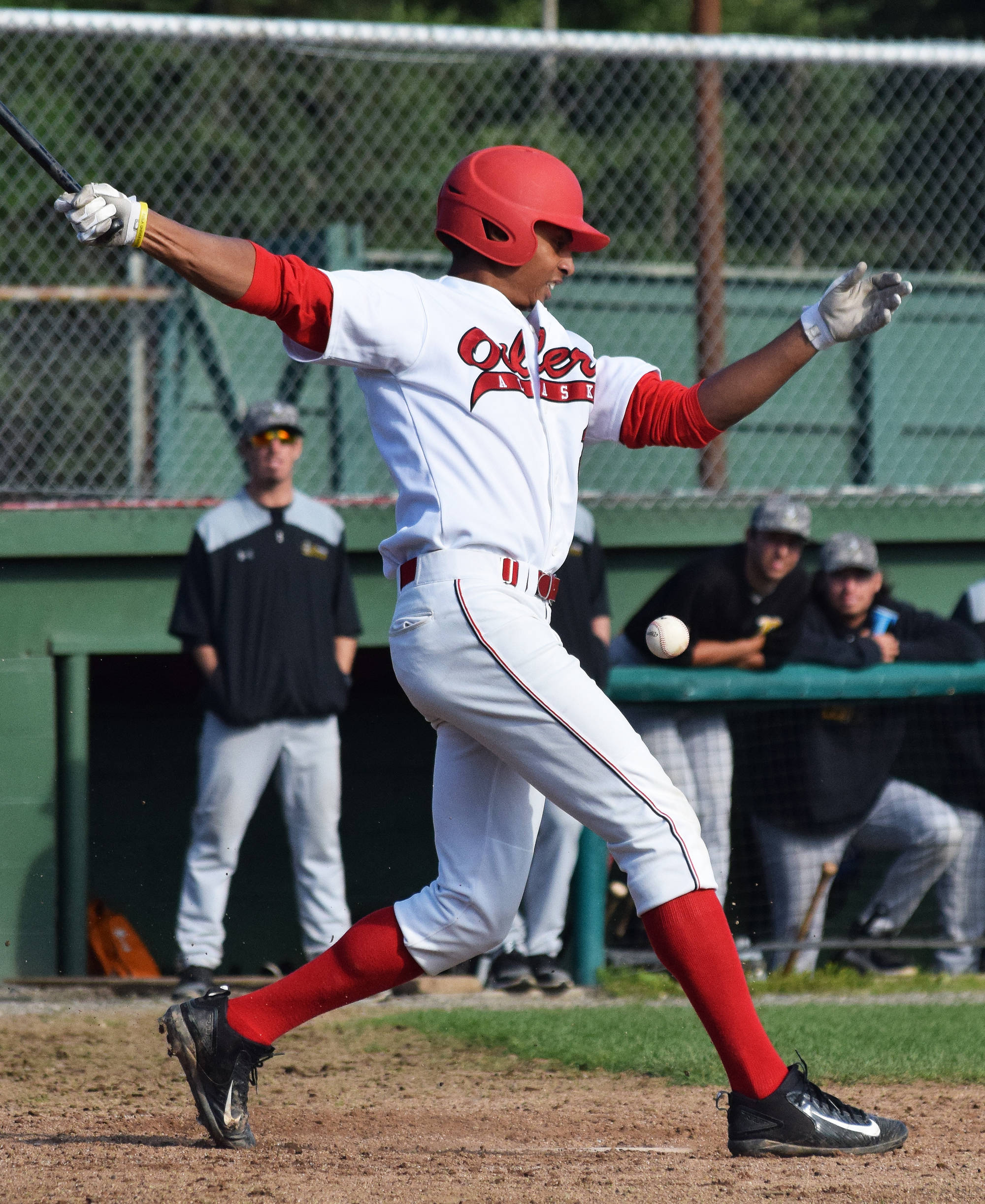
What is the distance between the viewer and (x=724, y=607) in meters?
5.57

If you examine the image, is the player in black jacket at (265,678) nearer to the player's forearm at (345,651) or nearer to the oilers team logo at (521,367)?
the player's forearm at (345,651)

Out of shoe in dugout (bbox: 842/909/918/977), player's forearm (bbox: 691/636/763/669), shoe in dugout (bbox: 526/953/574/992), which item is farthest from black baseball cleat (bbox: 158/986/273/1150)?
shoe in dugout (bbox: 842/909/918/977)

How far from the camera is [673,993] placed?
17.5ft

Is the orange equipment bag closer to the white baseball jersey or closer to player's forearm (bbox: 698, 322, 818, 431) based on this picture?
the white baseball jersey

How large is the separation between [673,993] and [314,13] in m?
15.1

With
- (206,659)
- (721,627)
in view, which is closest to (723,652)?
(721,627)

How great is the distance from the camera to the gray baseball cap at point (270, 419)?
550cm

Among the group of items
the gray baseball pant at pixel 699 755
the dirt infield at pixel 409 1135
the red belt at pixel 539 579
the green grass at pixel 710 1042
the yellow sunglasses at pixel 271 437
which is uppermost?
the yellow sunglasses at pixel 271 437

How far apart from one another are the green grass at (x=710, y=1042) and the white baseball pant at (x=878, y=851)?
556 mm

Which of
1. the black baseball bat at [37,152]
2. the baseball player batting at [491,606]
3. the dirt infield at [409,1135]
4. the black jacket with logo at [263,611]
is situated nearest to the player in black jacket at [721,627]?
the black jacket with logo at [263,611]

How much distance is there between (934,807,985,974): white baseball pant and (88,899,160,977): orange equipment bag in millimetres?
2940

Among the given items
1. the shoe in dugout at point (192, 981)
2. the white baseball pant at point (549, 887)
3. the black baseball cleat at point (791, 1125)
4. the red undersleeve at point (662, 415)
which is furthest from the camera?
the white baseball pant at point (549, 887)

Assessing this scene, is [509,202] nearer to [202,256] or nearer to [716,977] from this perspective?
[202,256]

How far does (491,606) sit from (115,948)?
354 cm
